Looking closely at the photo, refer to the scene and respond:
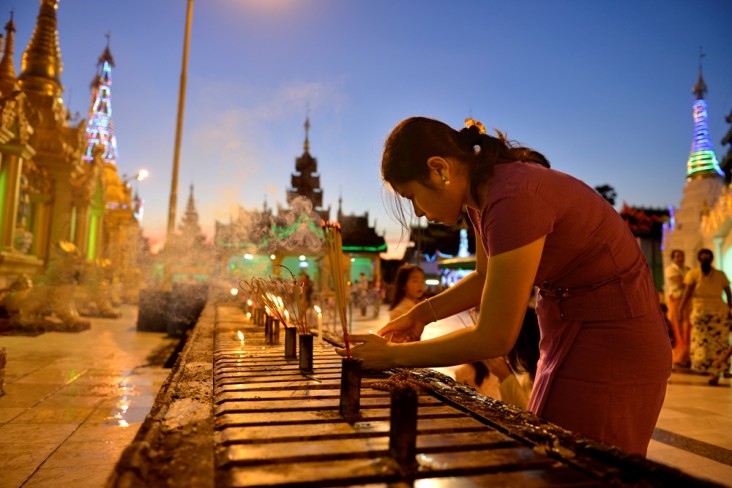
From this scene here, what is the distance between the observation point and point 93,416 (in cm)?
389

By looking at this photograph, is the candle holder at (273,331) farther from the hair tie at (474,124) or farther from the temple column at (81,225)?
the temple column at (81,225)

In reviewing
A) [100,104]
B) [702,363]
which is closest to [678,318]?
[702,363]

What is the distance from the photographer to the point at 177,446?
3.52 feet

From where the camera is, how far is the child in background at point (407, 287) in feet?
17.0

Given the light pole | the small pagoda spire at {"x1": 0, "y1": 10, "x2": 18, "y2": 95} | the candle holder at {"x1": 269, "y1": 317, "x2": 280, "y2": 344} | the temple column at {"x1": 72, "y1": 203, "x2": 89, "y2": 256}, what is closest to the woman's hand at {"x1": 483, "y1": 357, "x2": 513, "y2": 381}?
the candle holder at {"x1": 269, "y1": 317, "x2": 280, "y2": 344}

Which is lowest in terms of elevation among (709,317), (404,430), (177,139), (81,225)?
(404,430)

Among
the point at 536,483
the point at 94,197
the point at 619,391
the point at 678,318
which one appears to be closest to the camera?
the point at 536,483

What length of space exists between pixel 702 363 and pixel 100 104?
34.2 meters

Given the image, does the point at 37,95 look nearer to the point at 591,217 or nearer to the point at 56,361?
the point at 56,361

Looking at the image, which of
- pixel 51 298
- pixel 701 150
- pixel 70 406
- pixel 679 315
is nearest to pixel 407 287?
pixel 70 406

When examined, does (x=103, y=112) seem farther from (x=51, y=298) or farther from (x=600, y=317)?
(x=600, y=317)

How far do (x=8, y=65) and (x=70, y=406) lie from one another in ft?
38.9

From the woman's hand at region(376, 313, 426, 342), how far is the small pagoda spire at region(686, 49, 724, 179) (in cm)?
2624

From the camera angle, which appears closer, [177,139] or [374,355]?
[374,355]
